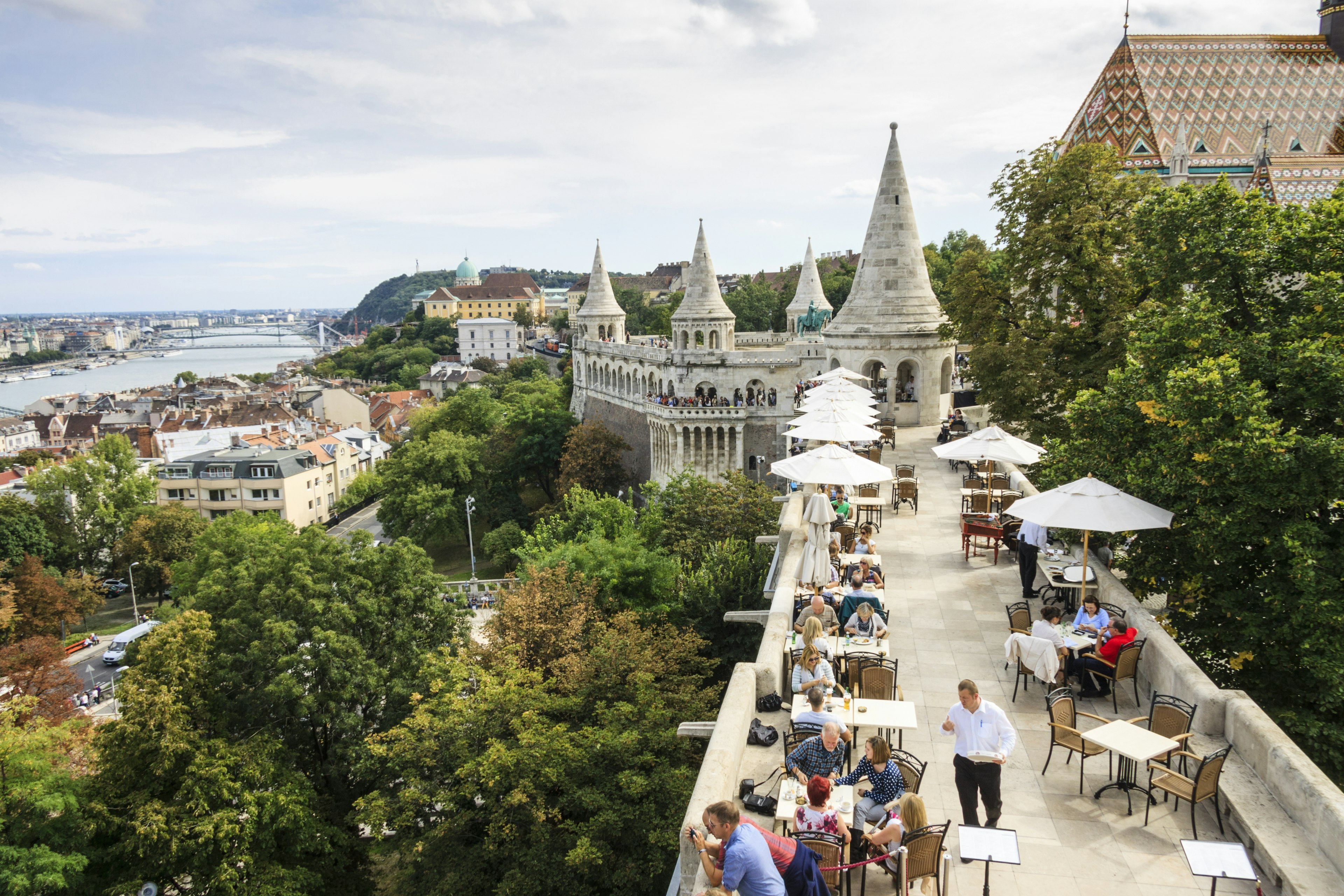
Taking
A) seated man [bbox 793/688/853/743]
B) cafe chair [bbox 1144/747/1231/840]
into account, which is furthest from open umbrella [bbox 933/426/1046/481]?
seated man [bbox 793/688/853/743]

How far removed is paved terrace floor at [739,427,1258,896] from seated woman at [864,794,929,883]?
40cm

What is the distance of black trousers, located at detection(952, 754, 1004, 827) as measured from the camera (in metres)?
7.16

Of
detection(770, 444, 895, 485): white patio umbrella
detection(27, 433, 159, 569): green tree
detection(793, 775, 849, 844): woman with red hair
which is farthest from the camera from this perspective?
detection(27, 433, 159, 569): green tree

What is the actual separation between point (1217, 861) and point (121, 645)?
46.1 m

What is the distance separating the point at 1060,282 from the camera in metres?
20.6

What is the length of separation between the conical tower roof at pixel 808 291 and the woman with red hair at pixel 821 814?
4912 cm

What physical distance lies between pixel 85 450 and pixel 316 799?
9870 centimetres

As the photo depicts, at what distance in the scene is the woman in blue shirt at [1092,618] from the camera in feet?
32.2

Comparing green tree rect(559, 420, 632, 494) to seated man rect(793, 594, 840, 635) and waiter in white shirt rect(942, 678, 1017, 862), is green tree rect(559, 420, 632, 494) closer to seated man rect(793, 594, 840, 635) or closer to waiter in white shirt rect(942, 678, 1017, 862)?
seated man rect(793, 594, 840, 635)

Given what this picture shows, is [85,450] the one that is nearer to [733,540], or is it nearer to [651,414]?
[651,414]

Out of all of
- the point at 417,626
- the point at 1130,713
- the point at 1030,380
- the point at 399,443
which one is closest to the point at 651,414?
the point at 417,626

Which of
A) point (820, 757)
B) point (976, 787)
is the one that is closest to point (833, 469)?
point (976, 787)

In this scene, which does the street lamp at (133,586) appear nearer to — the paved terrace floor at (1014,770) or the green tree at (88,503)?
the green tree at (88,503)

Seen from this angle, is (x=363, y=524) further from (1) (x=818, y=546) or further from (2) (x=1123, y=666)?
(2) (x=1123, y=666)
